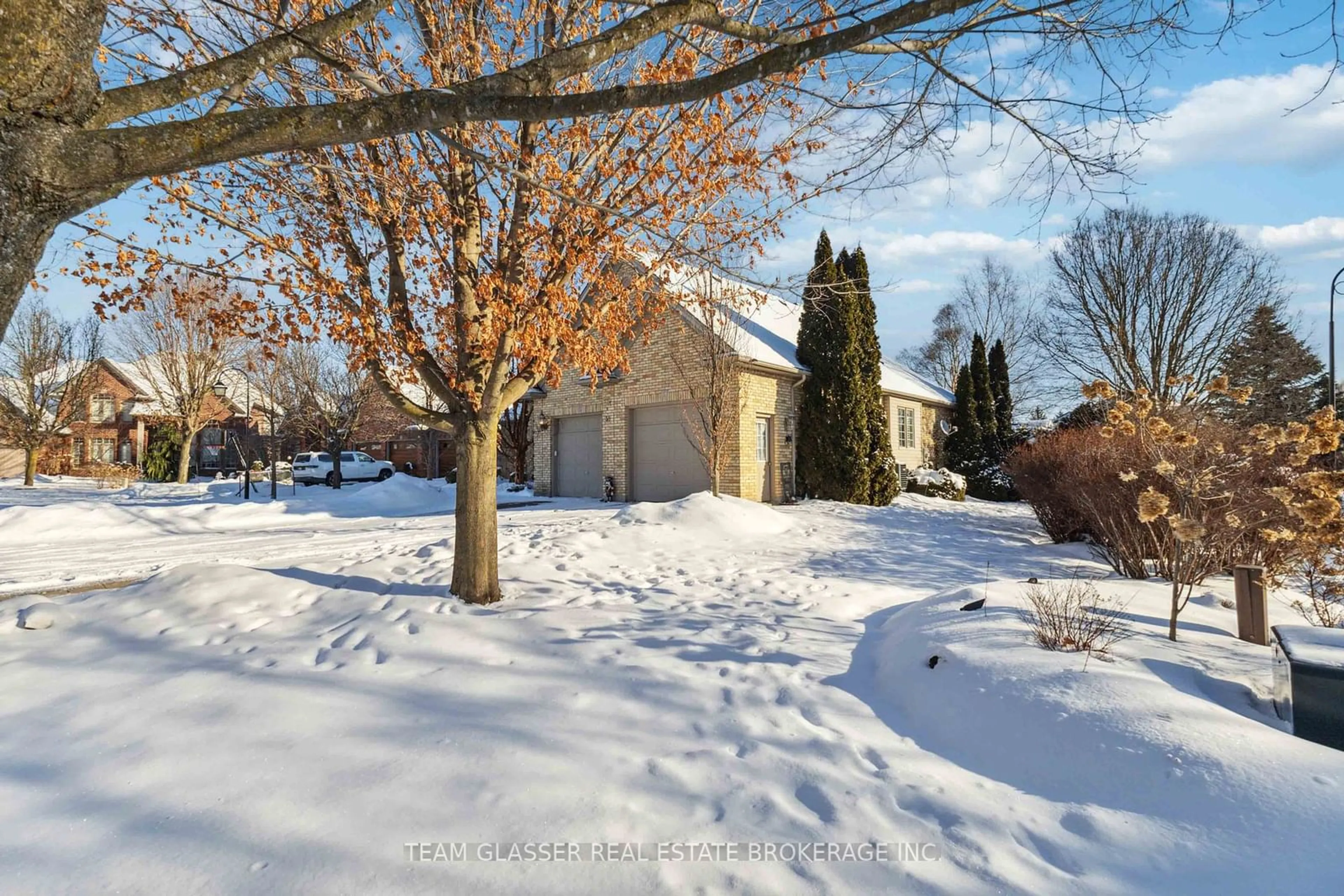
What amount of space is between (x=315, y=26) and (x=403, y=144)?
2.53 m

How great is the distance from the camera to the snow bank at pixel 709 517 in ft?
31.8

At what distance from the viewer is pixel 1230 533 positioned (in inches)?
229

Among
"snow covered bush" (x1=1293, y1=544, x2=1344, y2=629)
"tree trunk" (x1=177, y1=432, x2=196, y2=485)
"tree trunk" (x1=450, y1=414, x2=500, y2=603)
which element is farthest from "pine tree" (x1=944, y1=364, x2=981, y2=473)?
"tree trunk" (x1=177, y1=432, x2=196, y2=485)

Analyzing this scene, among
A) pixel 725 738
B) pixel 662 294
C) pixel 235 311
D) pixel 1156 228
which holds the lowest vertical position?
pixel 725 738

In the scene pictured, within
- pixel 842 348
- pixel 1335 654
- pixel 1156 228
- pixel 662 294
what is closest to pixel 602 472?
pixel 842 348

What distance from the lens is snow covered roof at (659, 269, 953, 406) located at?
1098 centimetres

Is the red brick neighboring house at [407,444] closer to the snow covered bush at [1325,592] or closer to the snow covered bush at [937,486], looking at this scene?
the snow covered bush at [937,486]

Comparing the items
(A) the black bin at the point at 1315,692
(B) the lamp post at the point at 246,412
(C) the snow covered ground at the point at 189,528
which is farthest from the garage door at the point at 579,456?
(A) the black bin at the point at 1315,692

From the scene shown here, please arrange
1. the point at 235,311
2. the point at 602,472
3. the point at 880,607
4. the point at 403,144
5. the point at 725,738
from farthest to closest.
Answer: the point at 602,472
the point at 880,607
the point at 403,144
the point at 235,311
the point at 725,738

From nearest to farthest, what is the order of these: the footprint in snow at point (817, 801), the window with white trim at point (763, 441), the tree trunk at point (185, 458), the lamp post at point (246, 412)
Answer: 1. the footprint in snow at point (817, 801)
2. the window with white trim at point (763, 441)
3. the lamp post at point (246, 412)
4. the tree trunk at point (185, 458)

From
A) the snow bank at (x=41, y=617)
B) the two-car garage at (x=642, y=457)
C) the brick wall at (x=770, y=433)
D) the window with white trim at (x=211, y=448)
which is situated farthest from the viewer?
the window with white trim at (x=211, y=448)

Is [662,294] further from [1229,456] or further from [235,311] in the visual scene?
[1229,456]

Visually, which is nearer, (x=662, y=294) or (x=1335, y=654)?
(x=1335, y=654)

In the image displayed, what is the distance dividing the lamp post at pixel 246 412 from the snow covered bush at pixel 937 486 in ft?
61.5
